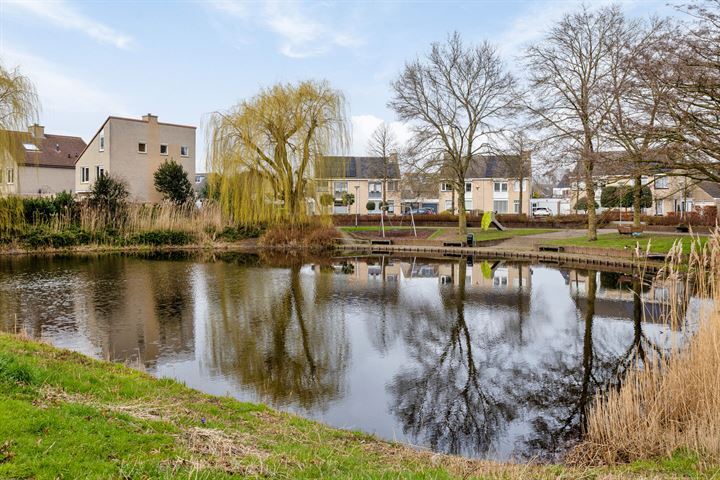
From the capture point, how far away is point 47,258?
25.0m

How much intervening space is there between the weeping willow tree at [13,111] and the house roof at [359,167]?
1430 cm

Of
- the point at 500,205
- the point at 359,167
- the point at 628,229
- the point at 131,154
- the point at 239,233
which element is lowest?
the point at 239,233

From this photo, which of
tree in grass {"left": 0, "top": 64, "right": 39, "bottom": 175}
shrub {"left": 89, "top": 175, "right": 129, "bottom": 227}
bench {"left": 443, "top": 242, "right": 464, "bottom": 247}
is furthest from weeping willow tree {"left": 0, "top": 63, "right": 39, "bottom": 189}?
bench {"left": 443, "top": 242, "right": 464, "bottom": 247}

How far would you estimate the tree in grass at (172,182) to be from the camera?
38062 mm

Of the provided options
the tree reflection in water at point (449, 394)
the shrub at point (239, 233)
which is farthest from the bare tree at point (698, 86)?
the shrub at point (239, 233)

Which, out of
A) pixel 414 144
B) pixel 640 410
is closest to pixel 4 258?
pixel 414 144

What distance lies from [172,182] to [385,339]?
102 ft

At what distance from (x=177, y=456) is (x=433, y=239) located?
2899 cm

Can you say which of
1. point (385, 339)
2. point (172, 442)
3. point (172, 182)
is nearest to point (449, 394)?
point (385, 339)

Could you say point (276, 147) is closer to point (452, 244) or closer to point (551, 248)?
point (452, 244)

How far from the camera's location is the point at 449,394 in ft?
25.9

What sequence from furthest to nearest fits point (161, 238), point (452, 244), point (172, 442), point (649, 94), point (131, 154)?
1. point (131, 154)
2. point (161, 238)
3. point (452, 244)
4. point (649, 94)
5. point (172, 442)

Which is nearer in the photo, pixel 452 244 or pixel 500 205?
pixel 452 244

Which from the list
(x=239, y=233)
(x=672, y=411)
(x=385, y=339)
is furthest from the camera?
(x=239, y=233)
